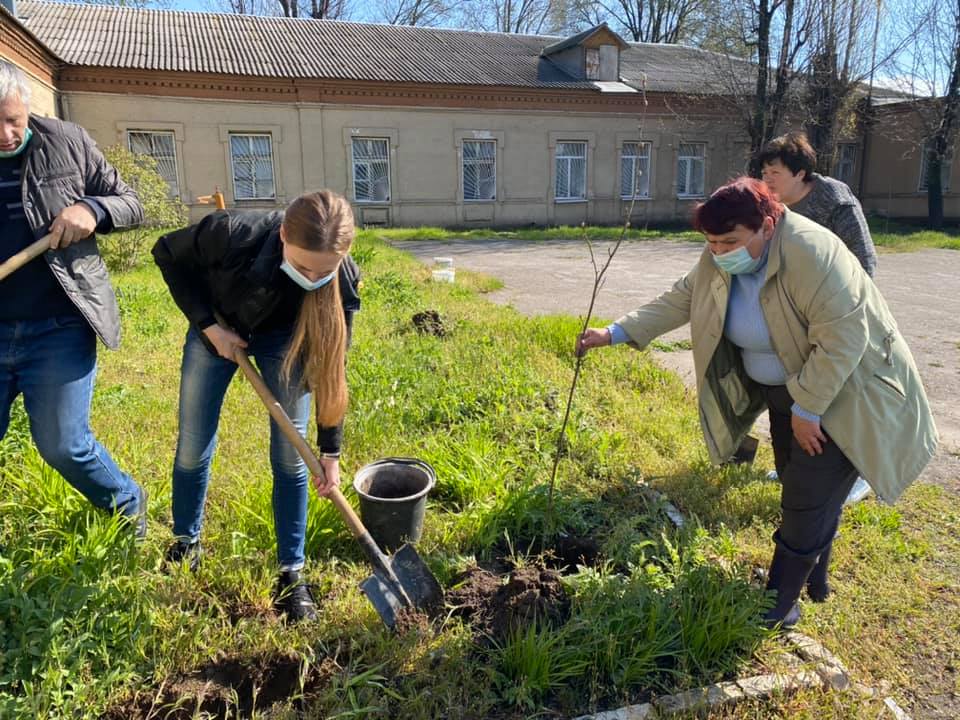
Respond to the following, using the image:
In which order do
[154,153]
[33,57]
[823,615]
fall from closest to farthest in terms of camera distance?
[823,615] < [33,57] < [154,153]

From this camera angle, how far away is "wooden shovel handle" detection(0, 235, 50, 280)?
2.19m

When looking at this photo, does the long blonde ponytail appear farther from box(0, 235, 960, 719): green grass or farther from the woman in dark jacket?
box(0, 235, 960, 719): green grass

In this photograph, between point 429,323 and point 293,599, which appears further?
point 429,323

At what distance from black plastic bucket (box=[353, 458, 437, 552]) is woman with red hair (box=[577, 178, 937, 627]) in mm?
1473

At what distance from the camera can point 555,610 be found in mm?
2539

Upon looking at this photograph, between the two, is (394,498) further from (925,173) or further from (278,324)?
(925,173)

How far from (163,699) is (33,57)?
19124 millimetres

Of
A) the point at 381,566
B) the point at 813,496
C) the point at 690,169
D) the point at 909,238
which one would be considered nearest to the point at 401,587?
the point at 381,566

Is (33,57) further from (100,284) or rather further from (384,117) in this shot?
(100,284)

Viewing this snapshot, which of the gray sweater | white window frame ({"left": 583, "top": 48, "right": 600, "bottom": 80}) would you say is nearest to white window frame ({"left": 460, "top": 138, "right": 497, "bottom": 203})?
white window frame ({"left": 583, "top": 48, "right": 600, "bottom": 80})

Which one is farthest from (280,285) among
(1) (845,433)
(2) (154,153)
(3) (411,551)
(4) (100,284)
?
(2) (154,153)

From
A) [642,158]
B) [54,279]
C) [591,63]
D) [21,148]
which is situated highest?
[591,63]

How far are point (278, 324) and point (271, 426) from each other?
37 cm

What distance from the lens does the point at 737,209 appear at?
7.81ft
